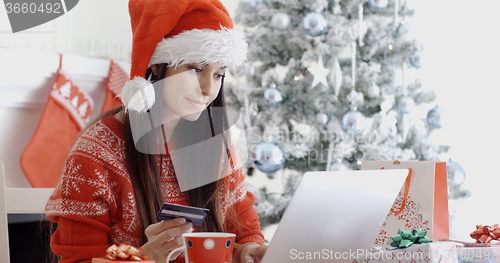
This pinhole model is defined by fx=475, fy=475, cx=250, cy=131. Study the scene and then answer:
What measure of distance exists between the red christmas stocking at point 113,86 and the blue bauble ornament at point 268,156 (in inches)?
27.3

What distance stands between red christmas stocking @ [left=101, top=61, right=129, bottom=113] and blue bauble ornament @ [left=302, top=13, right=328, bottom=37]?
34.5 inches

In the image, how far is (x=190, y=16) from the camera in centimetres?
98

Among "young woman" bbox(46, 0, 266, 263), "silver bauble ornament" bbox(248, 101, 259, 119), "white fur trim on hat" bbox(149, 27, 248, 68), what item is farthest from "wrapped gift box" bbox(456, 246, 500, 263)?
"silver bauble ornament" bbox(248, 101, 259, 119)

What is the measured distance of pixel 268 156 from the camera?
2131mm

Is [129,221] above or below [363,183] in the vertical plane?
below

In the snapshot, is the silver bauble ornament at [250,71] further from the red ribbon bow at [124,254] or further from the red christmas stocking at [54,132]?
the red ribbon bow at [124,254]

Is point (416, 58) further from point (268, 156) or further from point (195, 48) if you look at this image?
point (195, 48)

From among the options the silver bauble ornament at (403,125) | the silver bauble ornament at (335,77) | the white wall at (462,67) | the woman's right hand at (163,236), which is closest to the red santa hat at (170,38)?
the woman's right hand at (163,236)

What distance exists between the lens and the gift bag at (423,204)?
2.96 ft

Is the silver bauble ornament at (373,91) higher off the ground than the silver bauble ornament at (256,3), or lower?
lower

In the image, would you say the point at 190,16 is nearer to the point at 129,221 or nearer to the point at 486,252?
the point at 129,221

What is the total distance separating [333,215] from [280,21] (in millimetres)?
1712

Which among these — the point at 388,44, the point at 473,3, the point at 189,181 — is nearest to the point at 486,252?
the point at 189,181

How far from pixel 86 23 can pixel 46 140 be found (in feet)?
1.96
